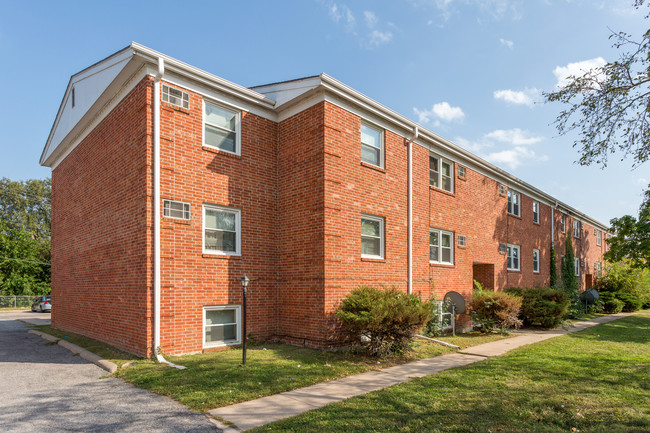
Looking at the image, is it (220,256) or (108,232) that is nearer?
(220,256)

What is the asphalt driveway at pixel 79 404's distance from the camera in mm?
4945

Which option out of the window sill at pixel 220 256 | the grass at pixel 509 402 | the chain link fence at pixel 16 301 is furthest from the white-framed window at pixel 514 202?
the chain link fence at pixel 16 301

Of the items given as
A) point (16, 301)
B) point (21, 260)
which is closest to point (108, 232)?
point (16, 301)

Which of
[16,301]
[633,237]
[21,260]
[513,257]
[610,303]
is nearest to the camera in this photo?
[513,257]

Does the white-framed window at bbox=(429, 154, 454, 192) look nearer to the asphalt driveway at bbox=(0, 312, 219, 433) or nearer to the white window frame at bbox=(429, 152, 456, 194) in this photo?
the white window frame at bbox=(429, 152, 456, 194)

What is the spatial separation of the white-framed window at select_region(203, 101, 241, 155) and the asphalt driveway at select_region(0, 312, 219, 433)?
18.0 feet

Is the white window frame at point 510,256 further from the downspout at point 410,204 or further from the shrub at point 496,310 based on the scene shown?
the downspout at point 410,204

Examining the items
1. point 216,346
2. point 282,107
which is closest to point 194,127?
point 282,107

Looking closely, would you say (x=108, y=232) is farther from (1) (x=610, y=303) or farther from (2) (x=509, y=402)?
(1) (x=610, y=303)

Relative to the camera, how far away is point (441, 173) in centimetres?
1408

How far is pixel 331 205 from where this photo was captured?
9.71 meters

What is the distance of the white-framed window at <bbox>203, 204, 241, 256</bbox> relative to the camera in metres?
9.52

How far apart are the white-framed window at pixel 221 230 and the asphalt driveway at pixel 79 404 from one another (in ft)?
Answer: 11.1

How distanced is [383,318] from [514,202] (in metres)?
13.0
